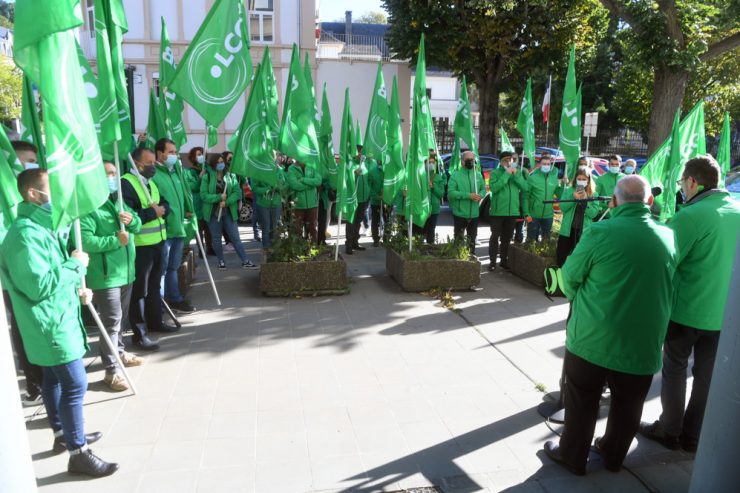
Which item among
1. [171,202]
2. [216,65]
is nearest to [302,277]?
[171,202]

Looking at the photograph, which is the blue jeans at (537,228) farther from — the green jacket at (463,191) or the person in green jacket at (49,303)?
the person in green jacket at (49,303)

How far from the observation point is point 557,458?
3.89 m

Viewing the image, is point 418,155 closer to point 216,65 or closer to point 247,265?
point 216,65

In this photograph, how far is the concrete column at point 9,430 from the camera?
236cm

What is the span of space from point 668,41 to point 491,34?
845 cm

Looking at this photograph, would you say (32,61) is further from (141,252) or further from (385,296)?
(385,296)

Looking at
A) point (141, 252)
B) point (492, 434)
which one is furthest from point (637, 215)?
point (141, 252)

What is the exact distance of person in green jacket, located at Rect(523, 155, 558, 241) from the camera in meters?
9.66

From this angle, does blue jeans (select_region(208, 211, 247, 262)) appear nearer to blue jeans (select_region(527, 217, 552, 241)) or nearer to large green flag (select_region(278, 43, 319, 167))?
large green flag (select_region(278, 43, 319, 167))

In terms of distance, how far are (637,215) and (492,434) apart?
6.42 feet

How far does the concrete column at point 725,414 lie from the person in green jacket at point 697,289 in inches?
39.2

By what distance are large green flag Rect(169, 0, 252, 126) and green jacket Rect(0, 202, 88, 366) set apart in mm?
3223

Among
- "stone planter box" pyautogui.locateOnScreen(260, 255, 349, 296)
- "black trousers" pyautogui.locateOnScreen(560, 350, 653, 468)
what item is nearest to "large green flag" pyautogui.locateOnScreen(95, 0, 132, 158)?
"stone planter box" pyautogui.locateOnScreen(260, 255, 349, 296)

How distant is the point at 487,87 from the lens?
2402 cm
